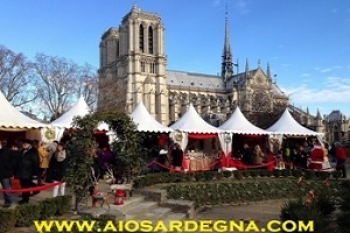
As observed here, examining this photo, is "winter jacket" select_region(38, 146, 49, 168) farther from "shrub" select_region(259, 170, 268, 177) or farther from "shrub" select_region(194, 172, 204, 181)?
"shrub" select_region(259, 170, 268, 177)

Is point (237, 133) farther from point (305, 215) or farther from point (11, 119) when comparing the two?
point (305, 215)

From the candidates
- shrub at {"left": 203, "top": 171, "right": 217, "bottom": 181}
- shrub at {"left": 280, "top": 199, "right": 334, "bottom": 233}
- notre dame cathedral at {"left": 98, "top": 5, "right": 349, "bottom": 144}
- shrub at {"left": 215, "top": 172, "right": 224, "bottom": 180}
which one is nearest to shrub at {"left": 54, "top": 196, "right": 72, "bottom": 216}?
shrub at {"left": 280, "top": 199, "right": 334, "bottom": 233}

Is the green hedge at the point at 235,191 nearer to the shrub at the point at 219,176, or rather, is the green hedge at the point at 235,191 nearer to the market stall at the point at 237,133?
the shrub at the point at 219,176

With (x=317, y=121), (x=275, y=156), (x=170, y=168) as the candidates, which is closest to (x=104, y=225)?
(x=170, y=168)

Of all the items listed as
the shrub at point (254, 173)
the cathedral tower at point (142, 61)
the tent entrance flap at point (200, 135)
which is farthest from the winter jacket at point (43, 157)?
the cathedral tower at point (142, 61)

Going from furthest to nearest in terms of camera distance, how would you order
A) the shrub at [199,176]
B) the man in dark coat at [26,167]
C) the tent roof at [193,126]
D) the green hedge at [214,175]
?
the tent roof at [193,126], the shrub at [199,176], the green hedge at [214,175], the man in dark coat at [26,167]

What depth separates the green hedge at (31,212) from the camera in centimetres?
750

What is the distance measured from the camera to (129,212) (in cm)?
995

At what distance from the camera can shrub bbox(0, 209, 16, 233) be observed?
7422 mm

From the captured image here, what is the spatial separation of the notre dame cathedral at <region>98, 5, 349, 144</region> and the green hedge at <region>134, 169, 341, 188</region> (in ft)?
185

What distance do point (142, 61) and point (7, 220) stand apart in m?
87.0

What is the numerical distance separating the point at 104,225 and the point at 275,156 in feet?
56.0

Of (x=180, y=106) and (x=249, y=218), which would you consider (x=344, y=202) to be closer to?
(x=249, y=218)

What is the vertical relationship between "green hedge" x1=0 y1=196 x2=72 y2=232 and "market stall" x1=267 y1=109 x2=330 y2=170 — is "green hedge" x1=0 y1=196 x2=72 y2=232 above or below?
below
